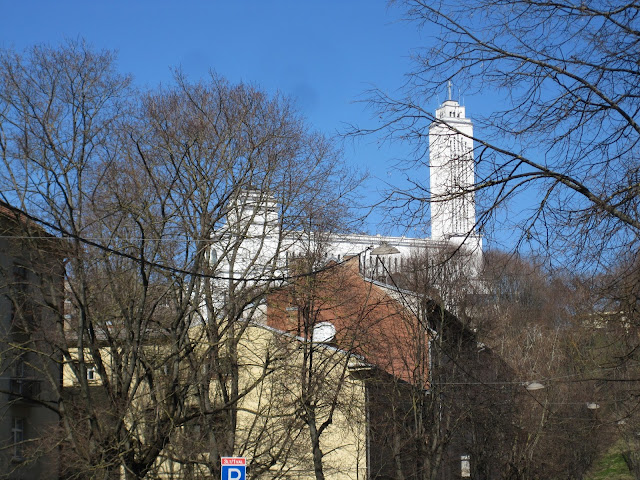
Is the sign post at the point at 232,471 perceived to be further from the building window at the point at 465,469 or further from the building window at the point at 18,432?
the building window at the point at 465,469

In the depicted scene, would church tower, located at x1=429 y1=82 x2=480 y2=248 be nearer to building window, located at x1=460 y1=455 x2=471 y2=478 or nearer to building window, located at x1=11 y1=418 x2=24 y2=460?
building window, located at x1=11 y1=418 x2=24 y2=460

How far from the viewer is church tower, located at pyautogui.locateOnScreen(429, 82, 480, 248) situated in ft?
25.0

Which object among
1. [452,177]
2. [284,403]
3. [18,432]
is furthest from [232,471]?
[18,432]

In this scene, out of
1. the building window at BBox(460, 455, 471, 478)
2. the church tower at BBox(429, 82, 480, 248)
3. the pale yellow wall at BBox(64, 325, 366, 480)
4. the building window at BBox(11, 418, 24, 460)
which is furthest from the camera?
the building window at BBox(460, 455, 471, 478)

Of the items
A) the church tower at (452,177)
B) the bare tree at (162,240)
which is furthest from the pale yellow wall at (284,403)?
the church tower at (452,177)

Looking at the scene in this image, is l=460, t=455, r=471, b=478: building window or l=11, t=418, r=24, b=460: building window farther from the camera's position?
l=460, t=455, r=471, b=478: building window

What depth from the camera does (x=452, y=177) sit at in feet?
25.1

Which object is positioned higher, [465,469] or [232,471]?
[232,471]

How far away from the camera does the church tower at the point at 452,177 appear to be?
763 cm

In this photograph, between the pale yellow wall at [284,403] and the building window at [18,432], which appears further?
the building window at [18,432]

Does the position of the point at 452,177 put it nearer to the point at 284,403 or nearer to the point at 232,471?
the point at 232,471

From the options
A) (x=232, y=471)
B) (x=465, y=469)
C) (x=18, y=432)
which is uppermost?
(x=18, y=432)

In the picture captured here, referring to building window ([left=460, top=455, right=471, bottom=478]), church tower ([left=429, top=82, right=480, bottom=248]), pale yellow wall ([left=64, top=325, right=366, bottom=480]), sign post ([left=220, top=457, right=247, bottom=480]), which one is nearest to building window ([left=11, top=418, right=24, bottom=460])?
pale yellow wall ([left=64, top=325, right=366, bottom=480])

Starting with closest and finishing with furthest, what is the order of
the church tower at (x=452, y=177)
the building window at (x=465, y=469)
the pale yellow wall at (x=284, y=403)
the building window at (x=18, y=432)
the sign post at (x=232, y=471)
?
the church tower at (x=452, y=177), the sign post at (x=232, y=471), the pale yellow wall at (x=284, y=403), the building window at (x=18, y=432), the building window at (x=465, y=469)
